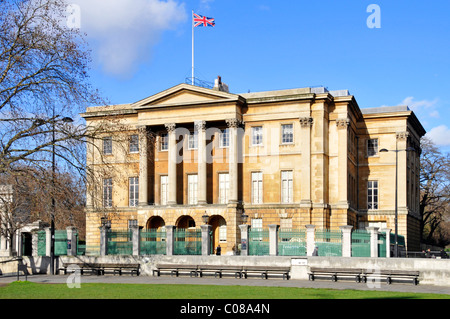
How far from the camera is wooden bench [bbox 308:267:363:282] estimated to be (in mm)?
30406

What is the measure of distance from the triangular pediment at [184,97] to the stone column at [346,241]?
23041mm

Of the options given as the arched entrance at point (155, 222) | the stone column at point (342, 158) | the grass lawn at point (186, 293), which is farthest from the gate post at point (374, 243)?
the arched entrance at point (155, 222)

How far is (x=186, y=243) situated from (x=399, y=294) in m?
16.4

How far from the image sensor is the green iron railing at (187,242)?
1469 inches

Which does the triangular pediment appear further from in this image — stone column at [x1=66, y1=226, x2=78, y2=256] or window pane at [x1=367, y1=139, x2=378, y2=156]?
stone column at [x1=66, y1=226, x2=78, y2=256]

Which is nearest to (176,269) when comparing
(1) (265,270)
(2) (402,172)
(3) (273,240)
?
Answer: (1) (265,270)

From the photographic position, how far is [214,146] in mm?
Answer: 56625

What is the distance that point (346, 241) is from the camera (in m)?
33.4

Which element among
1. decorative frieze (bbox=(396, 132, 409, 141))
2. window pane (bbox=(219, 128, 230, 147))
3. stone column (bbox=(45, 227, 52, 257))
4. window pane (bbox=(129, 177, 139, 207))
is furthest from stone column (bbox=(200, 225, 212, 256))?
decorative frieze (bbox=(396, 132, 409, 141))

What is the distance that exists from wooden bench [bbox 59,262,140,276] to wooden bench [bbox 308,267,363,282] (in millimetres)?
9931

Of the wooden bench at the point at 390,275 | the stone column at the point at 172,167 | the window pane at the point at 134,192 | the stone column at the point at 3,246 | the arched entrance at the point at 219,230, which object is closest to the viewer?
the wooden bench at the point at 390,275

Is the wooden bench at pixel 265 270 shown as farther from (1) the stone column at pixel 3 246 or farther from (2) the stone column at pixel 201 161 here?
(2) the stone column at pixel 201 161
